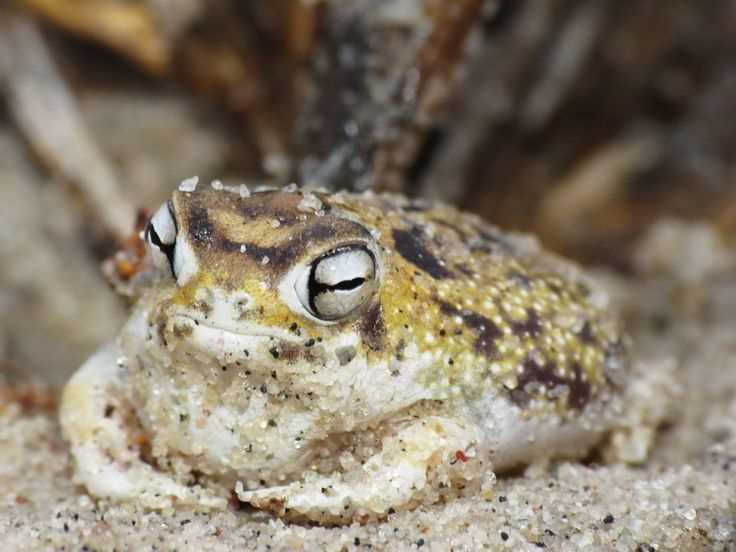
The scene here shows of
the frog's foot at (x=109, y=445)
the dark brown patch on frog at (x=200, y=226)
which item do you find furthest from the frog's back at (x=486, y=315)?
the frog's foot at (x=109, y=445)

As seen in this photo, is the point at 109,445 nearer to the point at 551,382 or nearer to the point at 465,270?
the point at 465,270

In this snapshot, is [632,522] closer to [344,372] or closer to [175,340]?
[344,372]

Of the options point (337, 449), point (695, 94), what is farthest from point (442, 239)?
point (695, 94)

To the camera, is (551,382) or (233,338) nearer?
(233,338)

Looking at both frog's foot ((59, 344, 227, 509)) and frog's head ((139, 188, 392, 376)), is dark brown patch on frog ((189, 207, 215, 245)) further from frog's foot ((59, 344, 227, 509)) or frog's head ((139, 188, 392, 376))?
frog's foot ((59, 344, 227, 509))

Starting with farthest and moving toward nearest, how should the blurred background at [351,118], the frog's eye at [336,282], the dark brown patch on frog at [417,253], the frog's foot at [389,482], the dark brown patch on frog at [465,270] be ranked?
1. the blurred background at [351,118]
2. the dark brown patch on frog at [465,270]
3. the dark brown patch on frog at [417,253]
4. the frog's foot at [389,482]
5. the frog's eye at [336,282]

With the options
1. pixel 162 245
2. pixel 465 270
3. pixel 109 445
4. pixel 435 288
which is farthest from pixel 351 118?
pixel 109 445

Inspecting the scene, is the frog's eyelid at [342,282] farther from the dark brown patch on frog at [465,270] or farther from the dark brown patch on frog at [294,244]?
the dark brown patch on frog at [465,270]

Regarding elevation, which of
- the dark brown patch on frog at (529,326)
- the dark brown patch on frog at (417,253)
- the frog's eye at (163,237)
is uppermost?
the dark brown patch on frog at (417,253)
